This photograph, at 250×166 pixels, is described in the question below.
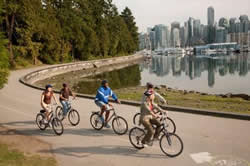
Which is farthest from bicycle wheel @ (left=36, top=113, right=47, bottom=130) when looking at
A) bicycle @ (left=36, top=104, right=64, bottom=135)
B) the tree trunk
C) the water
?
the tree trunk

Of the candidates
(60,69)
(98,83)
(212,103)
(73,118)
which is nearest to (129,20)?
(60,69)

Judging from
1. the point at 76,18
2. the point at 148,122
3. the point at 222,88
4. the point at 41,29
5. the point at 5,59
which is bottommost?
the point at 222,88

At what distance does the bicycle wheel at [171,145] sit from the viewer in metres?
7.62

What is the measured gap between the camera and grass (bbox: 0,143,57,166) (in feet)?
24.4

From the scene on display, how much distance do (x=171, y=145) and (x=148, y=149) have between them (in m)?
0.98

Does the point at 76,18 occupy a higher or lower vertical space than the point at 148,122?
higher

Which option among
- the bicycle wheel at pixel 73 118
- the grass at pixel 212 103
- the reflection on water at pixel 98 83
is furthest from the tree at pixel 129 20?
the bicycle wheel at pixel 73 118

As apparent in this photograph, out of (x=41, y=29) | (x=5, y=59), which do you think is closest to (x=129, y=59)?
(x=41, y=29)

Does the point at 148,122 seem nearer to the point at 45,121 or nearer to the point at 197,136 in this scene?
the point at 197,136

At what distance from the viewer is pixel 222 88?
106 ft

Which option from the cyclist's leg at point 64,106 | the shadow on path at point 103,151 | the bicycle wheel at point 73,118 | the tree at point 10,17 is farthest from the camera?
the tree at point 10,17

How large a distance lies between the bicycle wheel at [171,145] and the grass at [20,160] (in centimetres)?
336

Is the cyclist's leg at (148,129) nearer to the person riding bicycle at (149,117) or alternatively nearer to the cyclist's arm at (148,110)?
the person riding bicycle at (149,117)

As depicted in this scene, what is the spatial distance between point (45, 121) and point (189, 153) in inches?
240
